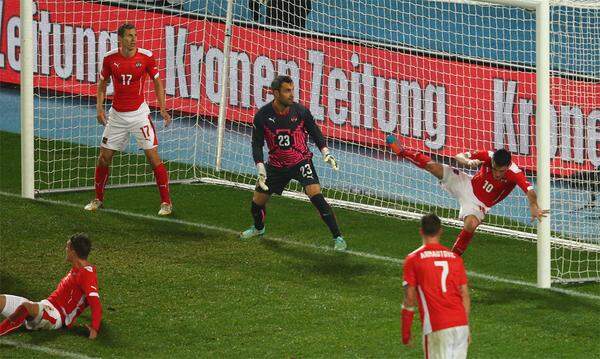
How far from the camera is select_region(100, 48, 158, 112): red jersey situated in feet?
47.8

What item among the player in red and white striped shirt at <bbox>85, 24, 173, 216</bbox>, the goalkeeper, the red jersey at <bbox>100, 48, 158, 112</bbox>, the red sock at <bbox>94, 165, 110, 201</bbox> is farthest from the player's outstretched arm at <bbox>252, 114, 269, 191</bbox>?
the red sock at <bbox>94, 165, 110, 201</bbox>

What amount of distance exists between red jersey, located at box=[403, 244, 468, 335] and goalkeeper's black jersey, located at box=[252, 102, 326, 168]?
4.78m

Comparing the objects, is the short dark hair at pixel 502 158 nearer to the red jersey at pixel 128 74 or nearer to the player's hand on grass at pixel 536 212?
the player's hand on grass at pixel 536 212

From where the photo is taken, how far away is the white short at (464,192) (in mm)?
12602

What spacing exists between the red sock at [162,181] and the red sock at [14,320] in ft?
13.3

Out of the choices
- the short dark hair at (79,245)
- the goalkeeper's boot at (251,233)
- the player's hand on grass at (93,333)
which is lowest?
the goalkeeper's boot at (251,233)

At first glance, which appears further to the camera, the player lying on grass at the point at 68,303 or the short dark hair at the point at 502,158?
the short dark hair at the point at 502,158

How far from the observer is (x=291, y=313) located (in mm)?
11766

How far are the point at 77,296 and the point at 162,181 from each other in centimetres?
396

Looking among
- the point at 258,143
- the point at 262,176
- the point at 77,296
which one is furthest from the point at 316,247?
the point at 77,296

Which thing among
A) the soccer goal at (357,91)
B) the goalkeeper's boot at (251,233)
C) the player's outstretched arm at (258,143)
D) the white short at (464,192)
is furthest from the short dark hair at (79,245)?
the soccer goal at (357,91)

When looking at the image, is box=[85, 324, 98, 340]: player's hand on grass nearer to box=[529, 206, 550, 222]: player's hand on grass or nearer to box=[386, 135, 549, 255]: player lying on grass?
box=[386, 135, 549, 255]: player lying on grass

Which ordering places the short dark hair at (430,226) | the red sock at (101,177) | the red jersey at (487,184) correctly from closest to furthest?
the short dark hair at (430,226)
the red jersey at (487,184)
the red sock at (101,177)

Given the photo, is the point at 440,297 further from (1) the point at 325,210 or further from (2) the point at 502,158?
(1) the point at 325,210
